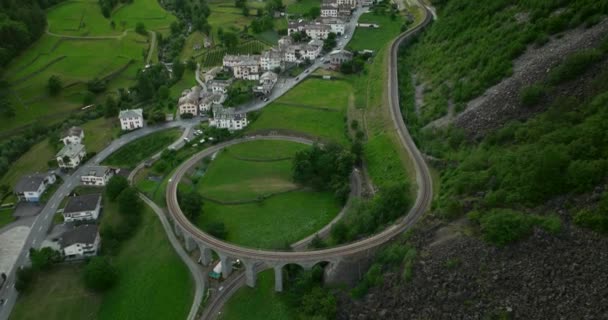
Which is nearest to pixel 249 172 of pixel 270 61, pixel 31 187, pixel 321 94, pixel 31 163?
pixel 321 94

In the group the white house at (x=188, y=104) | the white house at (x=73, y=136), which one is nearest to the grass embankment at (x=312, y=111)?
the white house at (x=188, y=104)

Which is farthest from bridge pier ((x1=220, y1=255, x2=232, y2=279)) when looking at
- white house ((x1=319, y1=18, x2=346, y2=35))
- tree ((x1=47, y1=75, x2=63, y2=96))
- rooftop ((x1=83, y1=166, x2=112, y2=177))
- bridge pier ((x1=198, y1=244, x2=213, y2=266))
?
white house ((x1=319, y1=18, x2=346, y2=35))

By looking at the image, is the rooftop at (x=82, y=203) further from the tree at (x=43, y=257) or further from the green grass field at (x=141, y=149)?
the green grass field at (x=141, y=149)

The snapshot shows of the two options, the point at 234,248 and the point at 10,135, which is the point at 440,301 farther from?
the point at 10,135

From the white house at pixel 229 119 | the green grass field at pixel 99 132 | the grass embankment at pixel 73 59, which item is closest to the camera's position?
the green grass field at pixel 99 132

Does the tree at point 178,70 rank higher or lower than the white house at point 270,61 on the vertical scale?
lower

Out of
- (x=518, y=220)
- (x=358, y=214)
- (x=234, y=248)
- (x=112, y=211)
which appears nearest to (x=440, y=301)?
(x=518, y=220)
